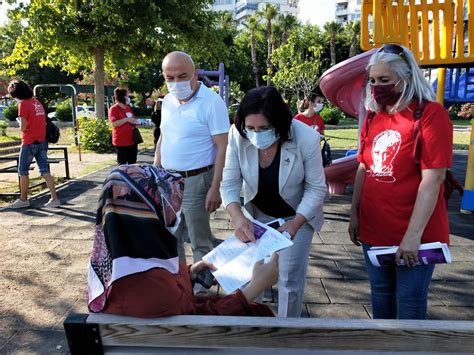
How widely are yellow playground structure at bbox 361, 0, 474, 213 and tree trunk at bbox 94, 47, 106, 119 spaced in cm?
1054

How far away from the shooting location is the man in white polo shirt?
282cm

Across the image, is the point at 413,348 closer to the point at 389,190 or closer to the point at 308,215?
the point at 389,190

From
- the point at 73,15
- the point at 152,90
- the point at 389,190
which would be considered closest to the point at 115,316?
the point at 389,190

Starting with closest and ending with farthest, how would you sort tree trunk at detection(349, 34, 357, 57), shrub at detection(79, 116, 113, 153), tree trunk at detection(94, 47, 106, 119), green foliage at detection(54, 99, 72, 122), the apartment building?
shrub at detection(79, 116, 113, 153), tree trunk at detection(94, 47, 106, 119), green foliage at detection(54, 99, 72, 122), tree trunk at detection(349, 34, 357, 57), the apartment building

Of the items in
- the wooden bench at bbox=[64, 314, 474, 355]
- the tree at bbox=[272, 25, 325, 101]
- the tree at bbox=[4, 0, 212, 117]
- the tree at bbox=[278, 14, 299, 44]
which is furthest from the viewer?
the tree at bbox=[278, 14, 299, 44]

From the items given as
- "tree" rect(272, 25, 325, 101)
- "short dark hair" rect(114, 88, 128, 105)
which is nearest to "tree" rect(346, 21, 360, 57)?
"tree" rect(272, 25, 325, 101)

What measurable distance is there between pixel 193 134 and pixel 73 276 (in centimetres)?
173

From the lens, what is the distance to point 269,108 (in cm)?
185

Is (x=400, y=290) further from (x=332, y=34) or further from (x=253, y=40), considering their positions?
(x=332, y=34)

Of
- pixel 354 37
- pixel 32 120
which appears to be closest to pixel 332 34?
pixel 354 37

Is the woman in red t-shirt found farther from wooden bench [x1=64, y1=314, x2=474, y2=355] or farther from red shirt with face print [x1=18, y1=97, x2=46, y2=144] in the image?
red shirt with face print [x1=18, y1=97, x2=46, y2=144]

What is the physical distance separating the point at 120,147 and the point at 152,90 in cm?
3523

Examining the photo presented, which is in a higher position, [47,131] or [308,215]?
[47,131]

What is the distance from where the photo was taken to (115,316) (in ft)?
4.55
